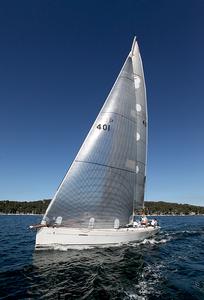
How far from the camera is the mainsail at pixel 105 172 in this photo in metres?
22.1

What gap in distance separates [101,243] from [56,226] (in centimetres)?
389

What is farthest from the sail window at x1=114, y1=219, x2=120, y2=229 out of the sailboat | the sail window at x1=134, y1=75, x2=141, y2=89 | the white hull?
the sail window at x1=134, y1=75, x2=141, y2=89

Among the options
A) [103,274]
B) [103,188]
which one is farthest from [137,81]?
[103,274]

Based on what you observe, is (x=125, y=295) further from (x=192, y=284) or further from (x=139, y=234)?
(x=139, y=234)

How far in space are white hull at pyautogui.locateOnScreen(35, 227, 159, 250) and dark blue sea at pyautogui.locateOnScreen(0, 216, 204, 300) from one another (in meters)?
0.72

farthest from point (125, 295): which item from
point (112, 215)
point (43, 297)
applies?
point (112, 215)

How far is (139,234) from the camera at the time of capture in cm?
2694

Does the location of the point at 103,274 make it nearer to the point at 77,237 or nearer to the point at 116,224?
Result: the point at 77,237

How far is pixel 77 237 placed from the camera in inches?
865

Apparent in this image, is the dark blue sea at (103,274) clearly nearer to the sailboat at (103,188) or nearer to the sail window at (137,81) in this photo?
the sailboat at (103,188)

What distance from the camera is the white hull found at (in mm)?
21250

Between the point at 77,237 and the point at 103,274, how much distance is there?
271 inches

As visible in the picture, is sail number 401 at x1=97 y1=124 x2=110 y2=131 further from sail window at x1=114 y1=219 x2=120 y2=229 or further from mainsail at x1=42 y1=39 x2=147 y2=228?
sail window at x1=114 y1=219 x2=120 y2=229

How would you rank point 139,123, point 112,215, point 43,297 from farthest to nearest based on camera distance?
point 139,123
point 112,215
point 43,297
